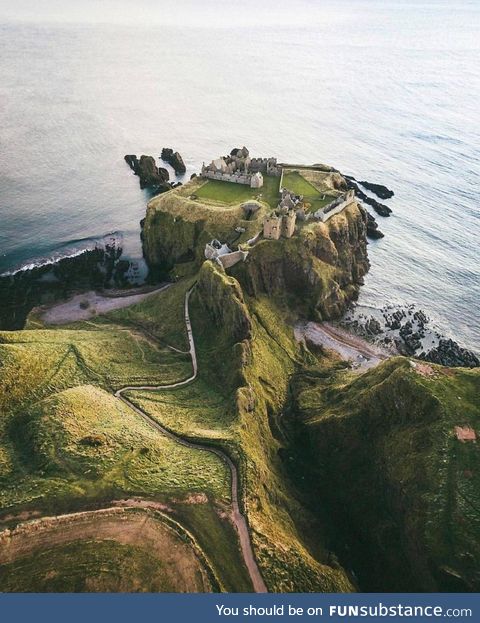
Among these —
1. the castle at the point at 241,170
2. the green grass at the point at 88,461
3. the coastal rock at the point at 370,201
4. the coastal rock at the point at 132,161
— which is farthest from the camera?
the coastal rock at the point at 132,161

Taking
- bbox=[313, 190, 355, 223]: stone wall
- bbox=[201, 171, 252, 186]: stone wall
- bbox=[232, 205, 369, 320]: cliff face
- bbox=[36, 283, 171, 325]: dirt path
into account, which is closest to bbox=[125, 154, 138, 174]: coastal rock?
bbox=[201, 171, 252, 186]: stone wall

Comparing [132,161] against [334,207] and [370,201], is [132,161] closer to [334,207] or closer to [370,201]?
[370,201]

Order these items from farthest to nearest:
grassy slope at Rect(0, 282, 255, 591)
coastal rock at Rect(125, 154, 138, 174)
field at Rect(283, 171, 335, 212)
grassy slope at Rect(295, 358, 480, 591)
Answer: coastal rock at Rect(125, 154, 138, 174) → field at Rect(283, 171, 335, 212) → grassy slope at Rect(295, 358, 480, 591) → grassy slope at Rect(0, 282, 255, 591)

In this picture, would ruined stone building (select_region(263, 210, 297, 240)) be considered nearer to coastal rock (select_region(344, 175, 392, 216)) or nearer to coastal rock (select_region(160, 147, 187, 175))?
coastal rock (select_region(344, 175, 392, 216))

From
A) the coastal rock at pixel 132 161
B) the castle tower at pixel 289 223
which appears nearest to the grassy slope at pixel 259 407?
the castle tower at pixel 289 223

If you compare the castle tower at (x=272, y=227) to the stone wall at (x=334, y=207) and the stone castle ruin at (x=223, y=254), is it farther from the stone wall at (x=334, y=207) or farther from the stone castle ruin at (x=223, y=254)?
the stone wall at (x=334, y=207)

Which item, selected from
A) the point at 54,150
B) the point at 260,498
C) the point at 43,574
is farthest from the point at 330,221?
the point at 54,150
